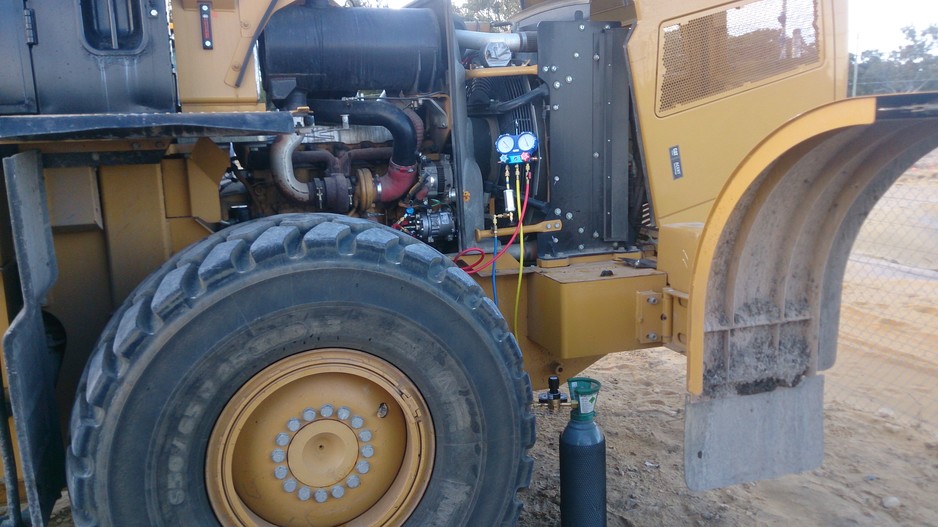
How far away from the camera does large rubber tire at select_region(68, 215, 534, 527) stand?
2.35 meters

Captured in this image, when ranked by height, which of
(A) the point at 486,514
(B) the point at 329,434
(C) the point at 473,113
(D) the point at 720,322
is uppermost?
(C) the point at 473,113

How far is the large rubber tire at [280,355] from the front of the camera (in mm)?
2352

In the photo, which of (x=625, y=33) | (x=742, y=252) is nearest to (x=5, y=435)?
(x=742, y=252)

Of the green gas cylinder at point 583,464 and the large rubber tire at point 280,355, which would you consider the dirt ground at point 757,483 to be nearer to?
the green gas cylinder at point 583,464

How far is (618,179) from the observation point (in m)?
4.09

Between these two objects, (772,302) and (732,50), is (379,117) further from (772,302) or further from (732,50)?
(772,302)

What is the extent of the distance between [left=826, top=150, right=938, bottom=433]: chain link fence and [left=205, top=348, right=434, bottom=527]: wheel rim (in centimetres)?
396

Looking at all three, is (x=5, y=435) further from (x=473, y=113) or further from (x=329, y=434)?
(x=473, y=113)

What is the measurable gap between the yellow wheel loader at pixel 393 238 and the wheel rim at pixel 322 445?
0.01 m

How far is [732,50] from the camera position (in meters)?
3.78

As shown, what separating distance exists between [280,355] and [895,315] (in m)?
7.23

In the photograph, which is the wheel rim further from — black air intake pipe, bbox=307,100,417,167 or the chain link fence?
the chain link fence

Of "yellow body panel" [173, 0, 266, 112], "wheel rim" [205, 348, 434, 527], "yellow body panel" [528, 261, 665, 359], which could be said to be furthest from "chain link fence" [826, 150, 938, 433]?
"yellow body panel" [173, 0, 266, 112]

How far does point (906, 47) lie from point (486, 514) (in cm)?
1501
